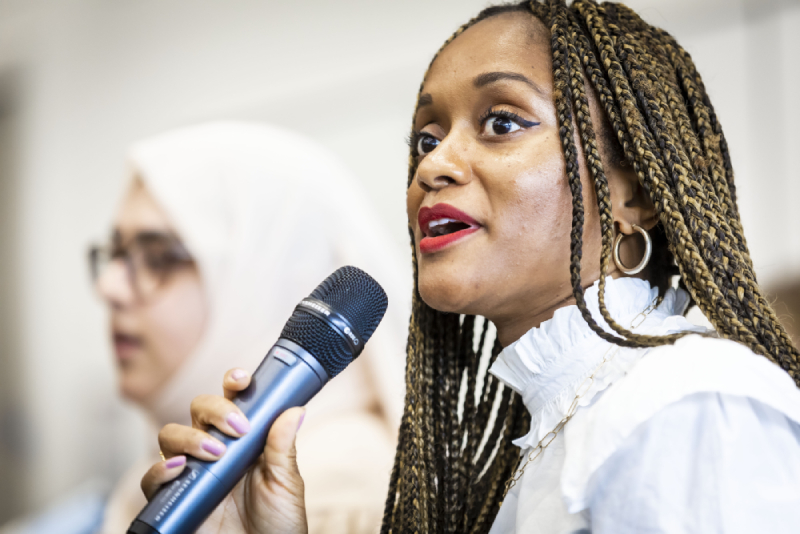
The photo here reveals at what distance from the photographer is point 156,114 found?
210cm

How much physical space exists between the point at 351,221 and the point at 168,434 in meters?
0.89

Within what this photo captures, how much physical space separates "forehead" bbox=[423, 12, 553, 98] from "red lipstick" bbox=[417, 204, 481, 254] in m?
0.18

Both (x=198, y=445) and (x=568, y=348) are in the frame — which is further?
(x=568, y=348)

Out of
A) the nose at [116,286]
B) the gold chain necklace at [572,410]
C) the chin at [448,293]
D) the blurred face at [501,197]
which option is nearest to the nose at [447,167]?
the blurred face at [501,197]

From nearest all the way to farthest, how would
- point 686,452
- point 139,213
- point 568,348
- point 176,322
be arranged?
point 686,452 → point 568,348 → point 176,322 → point 139,213

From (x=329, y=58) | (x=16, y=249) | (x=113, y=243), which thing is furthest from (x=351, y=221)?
(x=16, y=249)

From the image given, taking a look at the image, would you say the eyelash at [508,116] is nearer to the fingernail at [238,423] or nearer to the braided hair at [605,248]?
the braided hair at [605,248]

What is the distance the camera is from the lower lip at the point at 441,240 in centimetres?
82

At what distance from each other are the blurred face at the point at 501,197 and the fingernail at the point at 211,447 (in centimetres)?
Answer: 31

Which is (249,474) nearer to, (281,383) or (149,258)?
(281,383)

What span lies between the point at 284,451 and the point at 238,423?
0.39 ft

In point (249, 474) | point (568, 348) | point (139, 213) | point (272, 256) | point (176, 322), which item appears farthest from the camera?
point (139, 213)

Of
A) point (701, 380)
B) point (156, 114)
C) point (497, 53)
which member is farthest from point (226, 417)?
point (156, 114)

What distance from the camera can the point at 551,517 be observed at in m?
0.67
